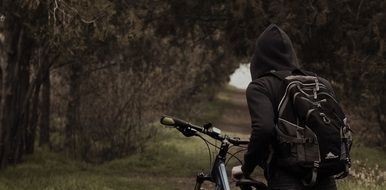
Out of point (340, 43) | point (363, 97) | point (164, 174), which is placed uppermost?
point (340, 43)

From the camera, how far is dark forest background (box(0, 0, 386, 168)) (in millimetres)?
13523

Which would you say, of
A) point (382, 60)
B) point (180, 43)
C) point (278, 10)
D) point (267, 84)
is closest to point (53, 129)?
point (180, 43)

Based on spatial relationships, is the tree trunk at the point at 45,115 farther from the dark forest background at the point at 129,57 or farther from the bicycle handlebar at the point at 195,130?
the bicycle handlebar at the point at 195,130

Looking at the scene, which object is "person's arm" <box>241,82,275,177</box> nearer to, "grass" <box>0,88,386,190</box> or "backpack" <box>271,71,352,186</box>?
"backpack" <box>271,71,352,186</box>

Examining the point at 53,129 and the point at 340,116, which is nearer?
the point at 340,116

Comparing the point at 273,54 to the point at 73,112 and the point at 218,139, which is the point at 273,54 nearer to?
the point at 218,139

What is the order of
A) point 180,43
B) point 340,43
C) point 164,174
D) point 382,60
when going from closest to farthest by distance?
point 382,60, point 340,43, point 164,174, point 180,43

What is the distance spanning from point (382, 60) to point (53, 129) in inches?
453

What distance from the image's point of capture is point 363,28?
14758 mm

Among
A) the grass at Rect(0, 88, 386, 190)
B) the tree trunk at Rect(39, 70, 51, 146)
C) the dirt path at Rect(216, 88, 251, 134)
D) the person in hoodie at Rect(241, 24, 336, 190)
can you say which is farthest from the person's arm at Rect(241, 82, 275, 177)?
the dirt path at Rect(216, 88, 251, 134)

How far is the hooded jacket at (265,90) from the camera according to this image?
13.0 ft

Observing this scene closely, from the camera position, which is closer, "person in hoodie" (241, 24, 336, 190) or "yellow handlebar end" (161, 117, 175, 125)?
"person in hoodie" (241, 24, 336, 190)

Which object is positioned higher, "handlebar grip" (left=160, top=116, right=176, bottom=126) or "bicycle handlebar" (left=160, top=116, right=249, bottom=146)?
"handlebar grip" (left=160, top=116, right=176, bottom=126)

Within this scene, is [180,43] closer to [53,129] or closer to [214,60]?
[53,129]
